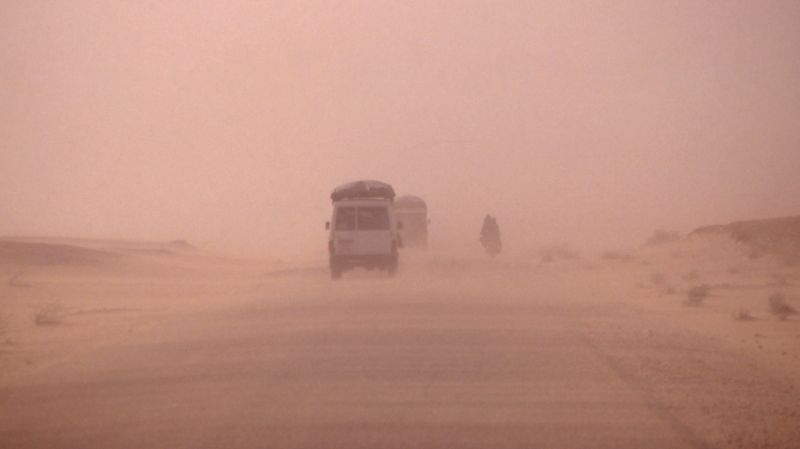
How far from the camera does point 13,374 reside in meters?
14.3

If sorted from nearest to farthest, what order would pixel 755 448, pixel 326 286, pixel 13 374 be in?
pixel 755 448
pixel 13 374
pixel 326 286

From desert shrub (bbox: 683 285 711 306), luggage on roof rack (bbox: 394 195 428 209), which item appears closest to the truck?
luggage on roof rack (bbox: 394 195 428 209)

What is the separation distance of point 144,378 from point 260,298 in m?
11.6

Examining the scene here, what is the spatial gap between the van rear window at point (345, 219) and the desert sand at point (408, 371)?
4.85 meters

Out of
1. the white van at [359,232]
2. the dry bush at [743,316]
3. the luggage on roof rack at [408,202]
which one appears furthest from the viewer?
the luggage on roof rack at [408,202]

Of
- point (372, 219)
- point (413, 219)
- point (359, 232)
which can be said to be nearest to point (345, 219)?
point (359, 232)

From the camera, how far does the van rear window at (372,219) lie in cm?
3177

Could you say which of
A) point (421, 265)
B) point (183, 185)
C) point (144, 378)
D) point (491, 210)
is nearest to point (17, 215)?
point (183, 185)

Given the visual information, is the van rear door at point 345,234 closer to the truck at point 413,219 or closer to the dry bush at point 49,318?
the dry bush at point 49,318

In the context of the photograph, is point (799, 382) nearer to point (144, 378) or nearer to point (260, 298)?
point (144, 378)

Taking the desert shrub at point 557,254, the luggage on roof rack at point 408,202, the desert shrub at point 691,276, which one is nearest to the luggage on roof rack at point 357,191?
the desert shrub at point 691,276

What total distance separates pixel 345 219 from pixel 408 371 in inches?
762

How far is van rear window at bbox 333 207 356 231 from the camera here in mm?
31766

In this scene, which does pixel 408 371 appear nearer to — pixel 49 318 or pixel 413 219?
pixel 49 318
